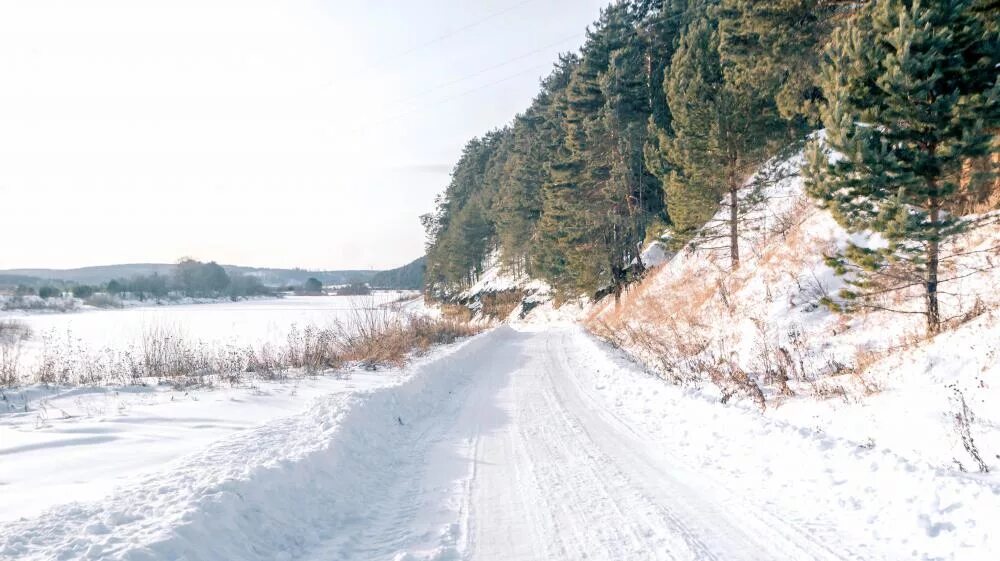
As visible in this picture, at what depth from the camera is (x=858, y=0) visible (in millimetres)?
12609

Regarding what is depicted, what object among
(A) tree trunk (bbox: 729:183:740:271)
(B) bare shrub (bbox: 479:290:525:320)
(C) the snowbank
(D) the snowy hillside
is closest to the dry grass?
(C) the snowbank

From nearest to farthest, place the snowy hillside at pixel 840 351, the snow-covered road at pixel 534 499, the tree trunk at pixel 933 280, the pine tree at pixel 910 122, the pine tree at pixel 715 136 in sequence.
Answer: the snow-covered road at pixel 534 499 < the snowy hillside at pixel 840 351 < the pine tree at pixel 910 122 < the tree trunk at pixel 933 280 < the pine tree at pixel 715 136

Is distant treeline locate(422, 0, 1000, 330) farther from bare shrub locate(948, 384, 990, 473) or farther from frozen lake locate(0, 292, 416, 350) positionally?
frozen lake locate(0, 292, 416, 350)

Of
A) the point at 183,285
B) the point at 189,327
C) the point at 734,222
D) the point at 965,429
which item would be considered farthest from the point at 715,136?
the point at 183,285

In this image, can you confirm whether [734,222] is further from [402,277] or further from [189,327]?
[402,277]

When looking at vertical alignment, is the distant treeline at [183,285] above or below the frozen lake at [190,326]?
above

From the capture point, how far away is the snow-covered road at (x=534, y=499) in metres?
3.95

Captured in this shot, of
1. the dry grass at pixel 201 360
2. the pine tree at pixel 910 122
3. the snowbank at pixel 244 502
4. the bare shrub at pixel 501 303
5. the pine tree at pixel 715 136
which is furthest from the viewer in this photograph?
the bare shrub at pixel 501 303

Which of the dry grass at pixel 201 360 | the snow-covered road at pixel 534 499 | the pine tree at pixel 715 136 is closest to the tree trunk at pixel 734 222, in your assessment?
the pine tree at pixel 715 136

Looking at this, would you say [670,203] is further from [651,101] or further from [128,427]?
[128,427]

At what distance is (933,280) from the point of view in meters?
8.85

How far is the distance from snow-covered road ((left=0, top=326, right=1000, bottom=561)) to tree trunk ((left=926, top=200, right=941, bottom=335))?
4.26 meters

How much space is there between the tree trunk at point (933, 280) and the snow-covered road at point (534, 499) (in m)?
4.26

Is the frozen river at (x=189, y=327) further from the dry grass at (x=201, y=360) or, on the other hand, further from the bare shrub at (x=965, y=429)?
the bare shrub at (x=965, y=429)
